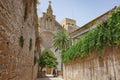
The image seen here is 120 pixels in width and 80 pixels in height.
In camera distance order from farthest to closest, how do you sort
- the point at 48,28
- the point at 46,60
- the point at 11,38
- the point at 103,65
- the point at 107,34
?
the point at 48,28 < the point at 46,60 < the point at 103,65 < the point at 107,34 < the point at 11,38

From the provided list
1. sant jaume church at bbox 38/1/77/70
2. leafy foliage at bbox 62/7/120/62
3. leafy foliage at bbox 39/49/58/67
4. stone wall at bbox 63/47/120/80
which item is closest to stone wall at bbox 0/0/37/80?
leafy foliage at bbox 62/7/120/62

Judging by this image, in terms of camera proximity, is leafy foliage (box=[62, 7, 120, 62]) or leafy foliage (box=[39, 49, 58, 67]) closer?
leafy foliage (box=[62, 7, 120, 62])

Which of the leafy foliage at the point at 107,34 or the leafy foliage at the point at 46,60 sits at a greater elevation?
the leafy foliage at the point at 107,34

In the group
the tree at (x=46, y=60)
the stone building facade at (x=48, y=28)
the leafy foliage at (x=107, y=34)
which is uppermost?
the stone building facade at (x=48, y=28)

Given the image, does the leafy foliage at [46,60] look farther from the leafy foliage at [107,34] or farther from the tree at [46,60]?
the leafy foliage at [107,34]

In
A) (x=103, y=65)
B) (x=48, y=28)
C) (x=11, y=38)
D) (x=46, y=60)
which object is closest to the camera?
(x=11, y=38)

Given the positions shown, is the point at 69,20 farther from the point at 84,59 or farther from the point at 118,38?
the point at 118,38

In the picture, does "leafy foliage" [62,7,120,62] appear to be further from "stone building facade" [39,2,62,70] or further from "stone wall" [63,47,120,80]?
"stone building facade" [39,2,62,70]

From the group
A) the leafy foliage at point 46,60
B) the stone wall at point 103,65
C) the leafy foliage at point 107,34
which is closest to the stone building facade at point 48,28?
the leafy foliage at point 46,60

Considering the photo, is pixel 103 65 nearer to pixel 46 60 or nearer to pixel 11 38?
pixel 11 38

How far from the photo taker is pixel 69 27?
121 ft

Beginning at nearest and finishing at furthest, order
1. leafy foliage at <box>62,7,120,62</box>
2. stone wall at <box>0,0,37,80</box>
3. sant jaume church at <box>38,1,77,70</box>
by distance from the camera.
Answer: stone wall at <box>0,0,37,80</box>, leafy foliage at <box>62,7,120,62</box>, sant jaume church at <box>38,1,77,70</box>

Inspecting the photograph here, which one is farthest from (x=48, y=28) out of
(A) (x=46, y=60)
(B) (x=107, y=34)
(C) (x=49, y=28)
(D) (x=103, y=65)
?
(B) (x=107, y=34)

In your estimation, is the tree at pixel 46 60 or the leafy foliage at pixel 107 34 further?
the tree at pixel 46 60
